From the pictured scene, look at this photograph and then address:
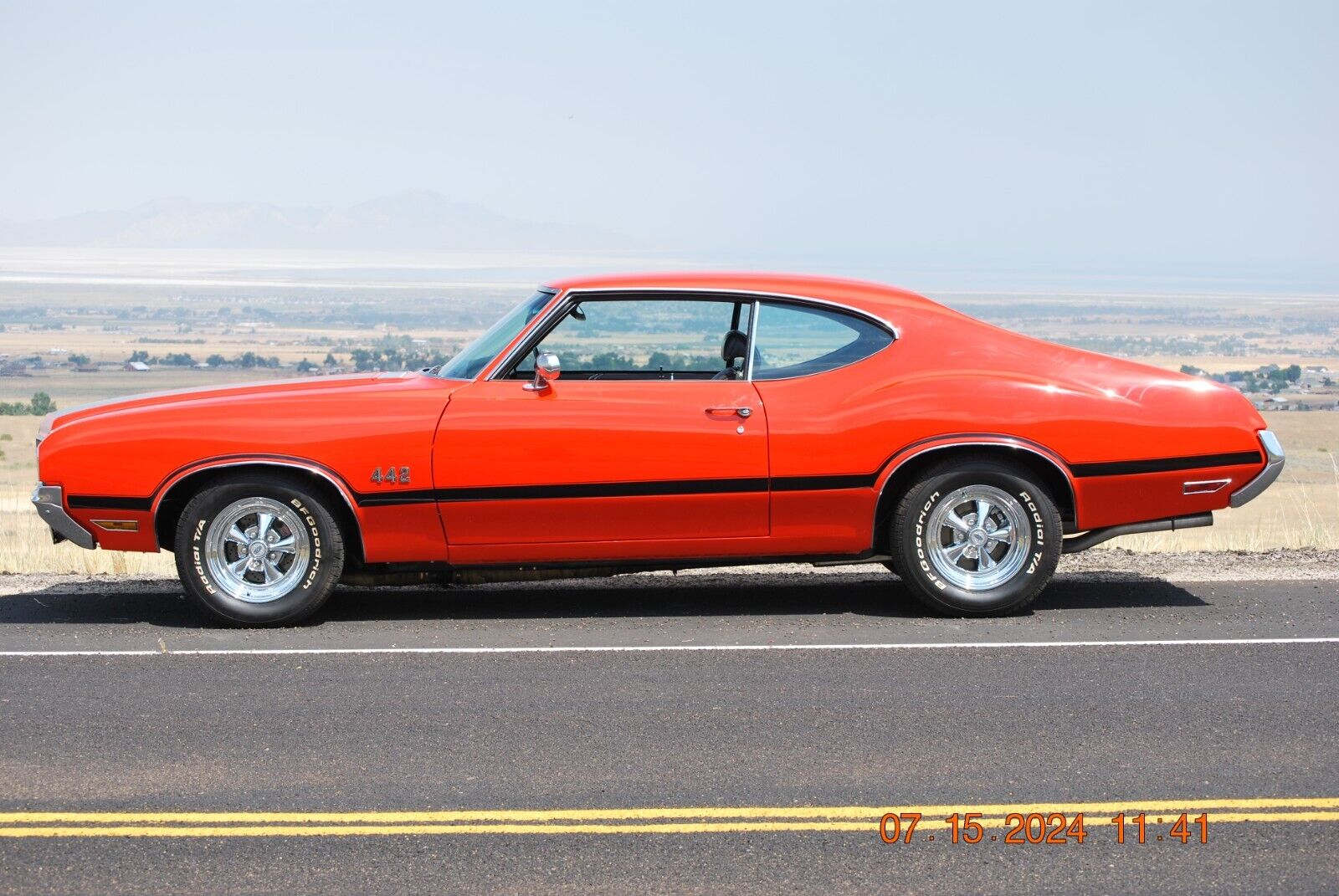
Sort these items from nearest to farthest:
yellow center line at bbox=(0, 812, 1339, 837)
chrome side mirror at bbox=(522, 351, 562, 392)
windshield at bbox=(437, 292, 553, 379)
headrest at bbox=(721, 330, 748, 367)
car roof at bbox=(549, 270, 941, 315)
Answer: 1. yellow center line at bbox=(0, 812, 1339, 837)
2. chrome side mirror at bbox=(522, 351, 562, 392)
3. windshield at bbox=(437, 292, 553, 379)
4. car roof at bbox=(549, 270, 941, 315)
5. headrest at bbox=(721, 330, 748, 367)

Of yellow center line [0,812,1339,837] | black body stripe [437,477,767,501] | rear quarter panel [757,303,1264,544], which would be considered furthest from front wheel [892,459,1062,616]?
yellow center line [0,812,1339,837]

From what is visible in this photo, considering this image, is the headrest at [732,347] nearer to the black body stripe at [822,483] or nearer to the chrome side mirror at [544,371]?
the black body stripe at [822,483]

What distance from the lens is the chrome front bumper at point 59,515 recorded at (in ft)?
26.9

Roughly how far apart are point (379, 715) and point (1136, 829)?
9.85ft

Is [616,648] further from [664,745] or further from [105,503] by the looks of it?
[105,503]

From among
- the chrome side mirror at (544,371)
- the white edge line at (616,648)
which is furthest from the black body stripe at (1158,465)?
the chrome side mirror at (544,371)

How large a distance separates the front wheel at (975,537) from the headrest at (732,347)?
1.19 meters

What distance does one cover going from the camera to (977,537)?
8.46m

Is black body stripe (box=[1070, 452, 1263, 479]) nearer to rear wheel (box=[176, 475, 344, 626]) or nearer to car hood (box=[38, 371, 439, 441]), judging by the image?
car hood (box=[38, 371, 439, 441])

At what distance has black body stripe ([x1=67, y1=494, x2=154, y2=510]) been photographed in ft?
26.8

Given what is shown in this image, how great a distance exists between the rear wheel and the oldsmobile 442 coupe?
1 centimetres

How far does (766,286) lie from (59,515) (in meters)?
3.83

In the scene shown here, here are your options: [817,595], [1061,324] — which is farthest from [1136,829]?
[1061,324]

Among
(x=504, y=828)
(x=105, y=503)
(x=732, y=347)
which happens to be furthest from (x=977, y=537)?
(x=105, y=503)
